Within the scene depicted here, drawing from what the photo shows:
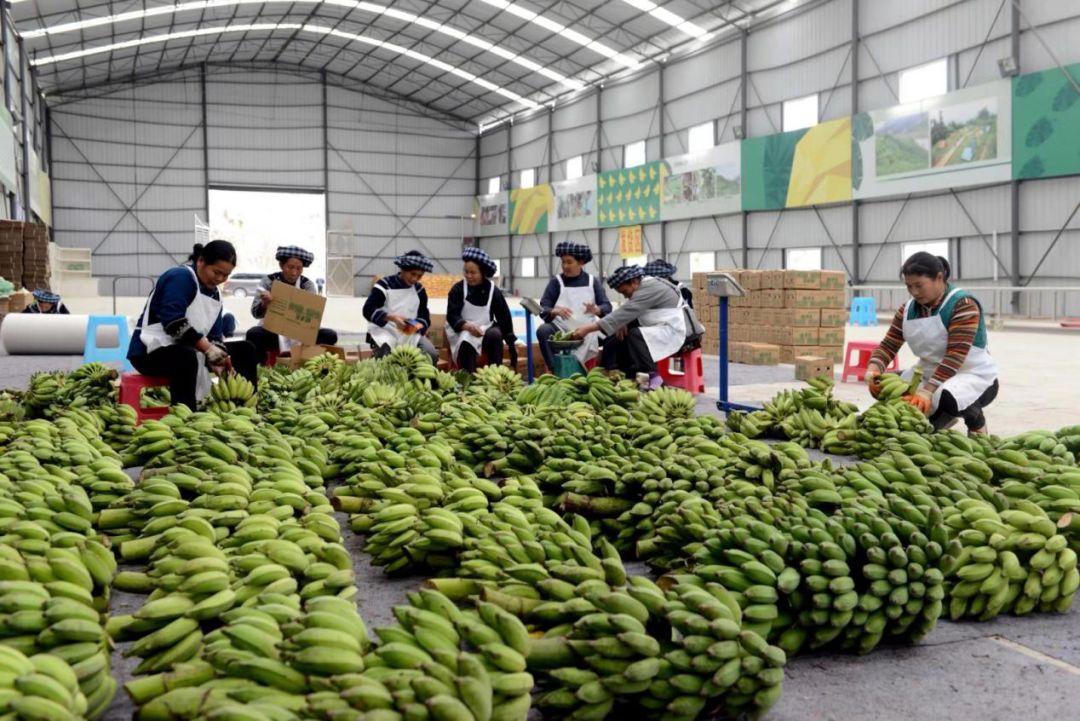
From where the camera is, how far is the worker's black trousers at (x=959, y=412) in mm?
4758

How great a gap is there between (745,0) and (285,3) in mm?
13136

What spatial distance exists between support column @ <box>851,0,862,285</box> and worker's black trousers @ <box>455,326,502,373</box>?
15504 millimetres

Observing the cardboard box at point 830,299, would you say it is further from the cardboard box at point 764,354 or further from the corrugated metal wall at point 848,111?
the corrugated metal wall at point 848,111

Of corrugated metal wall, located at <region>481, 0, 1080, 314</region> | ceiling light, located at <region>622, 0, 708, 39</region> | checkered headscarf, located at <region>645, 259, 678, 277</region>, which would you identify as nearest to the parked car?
corrugated metal wall, located at <region>481, 0, 1080, 314</region>

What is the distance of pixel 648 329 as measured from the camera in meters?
7.21

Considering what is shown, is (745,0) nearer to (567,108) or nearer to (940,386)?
(567,108)

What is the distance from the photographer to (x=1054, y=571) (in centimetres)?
258

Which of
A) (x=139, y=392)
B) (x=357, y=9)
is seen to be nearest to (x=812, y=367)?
(x=139, y=392)

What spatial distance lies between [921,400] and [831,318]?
6.83 meters

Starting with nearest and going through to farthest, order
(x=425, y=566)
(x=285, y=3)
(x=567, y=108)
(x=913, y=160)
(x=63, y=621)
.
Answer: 1. (x=63, y=621)
2. (x=425, y=566)
3. (x=913, y=160)
4. (x=285, y=3)
5. (x=567, y=108)

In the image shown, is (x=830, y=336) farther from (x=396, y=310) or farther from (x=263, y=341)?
(x=263, y=341)

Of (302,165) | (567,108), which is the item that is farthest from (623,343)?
(302,165)

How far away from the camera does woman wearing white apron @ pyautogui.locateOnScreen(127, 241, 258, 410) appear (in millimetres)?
5332

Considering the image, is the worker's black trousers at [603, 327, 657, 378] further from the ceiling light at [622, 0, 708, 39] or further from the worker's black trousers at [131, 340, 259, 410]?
the ceiling light at [622, 0, 708, 39]
